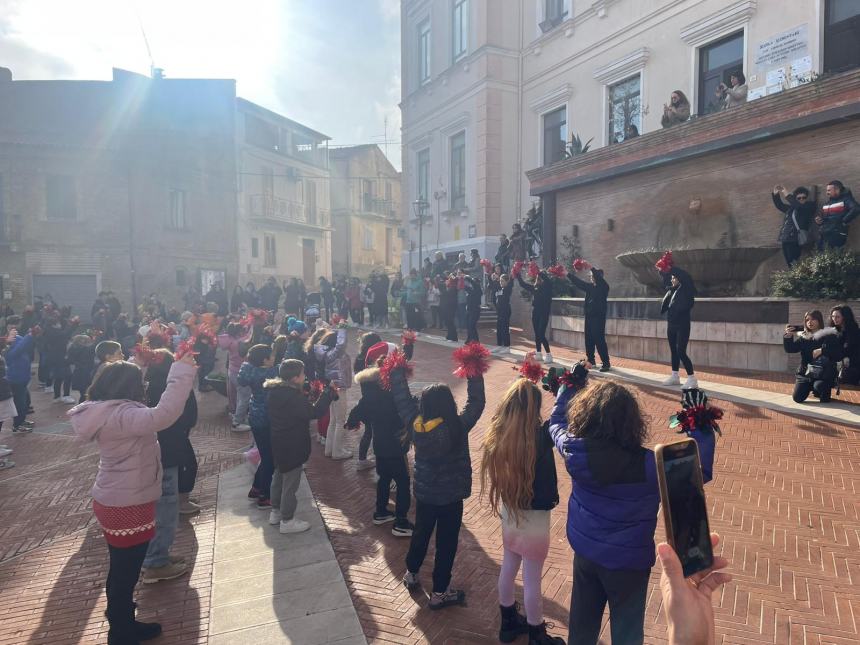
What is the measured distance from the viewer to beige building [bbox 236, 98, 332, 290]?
3381cm

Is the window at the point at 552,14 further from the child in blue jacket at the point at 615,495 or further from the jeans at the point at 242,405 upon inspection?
the child in blue jacket at the point at 615,495

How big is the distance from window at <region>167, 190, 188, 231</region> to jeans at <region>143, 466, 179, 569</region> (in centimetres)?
2748

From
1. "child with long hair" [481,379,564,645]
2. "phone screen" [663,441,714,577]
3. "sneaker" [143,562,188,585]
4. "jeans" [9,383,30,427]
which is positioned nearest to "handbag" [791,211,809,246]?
"child with long hair" [481,379,564,645]

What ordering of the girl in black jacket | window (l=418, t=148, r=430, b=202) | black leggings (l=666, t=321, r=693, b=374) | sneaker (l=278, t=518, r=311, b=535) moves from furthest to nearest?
window (l=418, t=148, r=430, b=202) < black leggings (l=666, t=321, r=693, b=374) < sneaker (l=278, t=518, r=311, b=535) < the girl in black jacket

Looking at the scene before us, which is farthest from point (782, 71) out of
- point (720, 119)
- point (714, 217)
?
point (714, 217)

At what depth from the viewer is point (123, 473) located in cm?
355

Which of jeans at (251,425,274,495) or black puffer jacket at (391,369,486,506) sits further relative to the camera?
jeans at (251,425,274,495)

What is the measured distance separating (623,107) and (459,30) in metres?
10.3

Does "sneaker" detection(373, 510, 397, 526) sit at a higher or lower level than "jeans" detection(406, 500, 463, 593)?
lower

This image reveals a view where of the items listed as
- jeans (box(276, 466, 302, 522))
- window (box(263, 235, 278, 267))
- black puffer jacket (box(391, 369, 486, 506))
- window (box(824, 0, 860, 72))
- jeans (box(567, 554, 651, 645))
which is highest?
window (box(824, 0, 860, 72))

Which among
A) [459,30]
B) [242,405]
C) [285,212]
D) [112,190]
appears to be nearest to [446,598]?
[242,405]

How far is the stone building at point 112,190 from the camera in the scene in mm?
26062

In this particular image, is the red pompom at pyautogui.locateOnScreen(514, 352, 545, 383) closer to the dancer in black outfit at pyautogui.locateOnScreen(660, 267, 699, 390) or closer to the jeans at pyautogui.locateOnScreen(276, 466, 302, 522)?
the jeans at pyautogui.locateOnScreen(276, 466, 302, 522)

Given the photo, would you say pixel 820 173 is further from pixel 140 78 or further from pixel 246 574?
pixel 140 78
